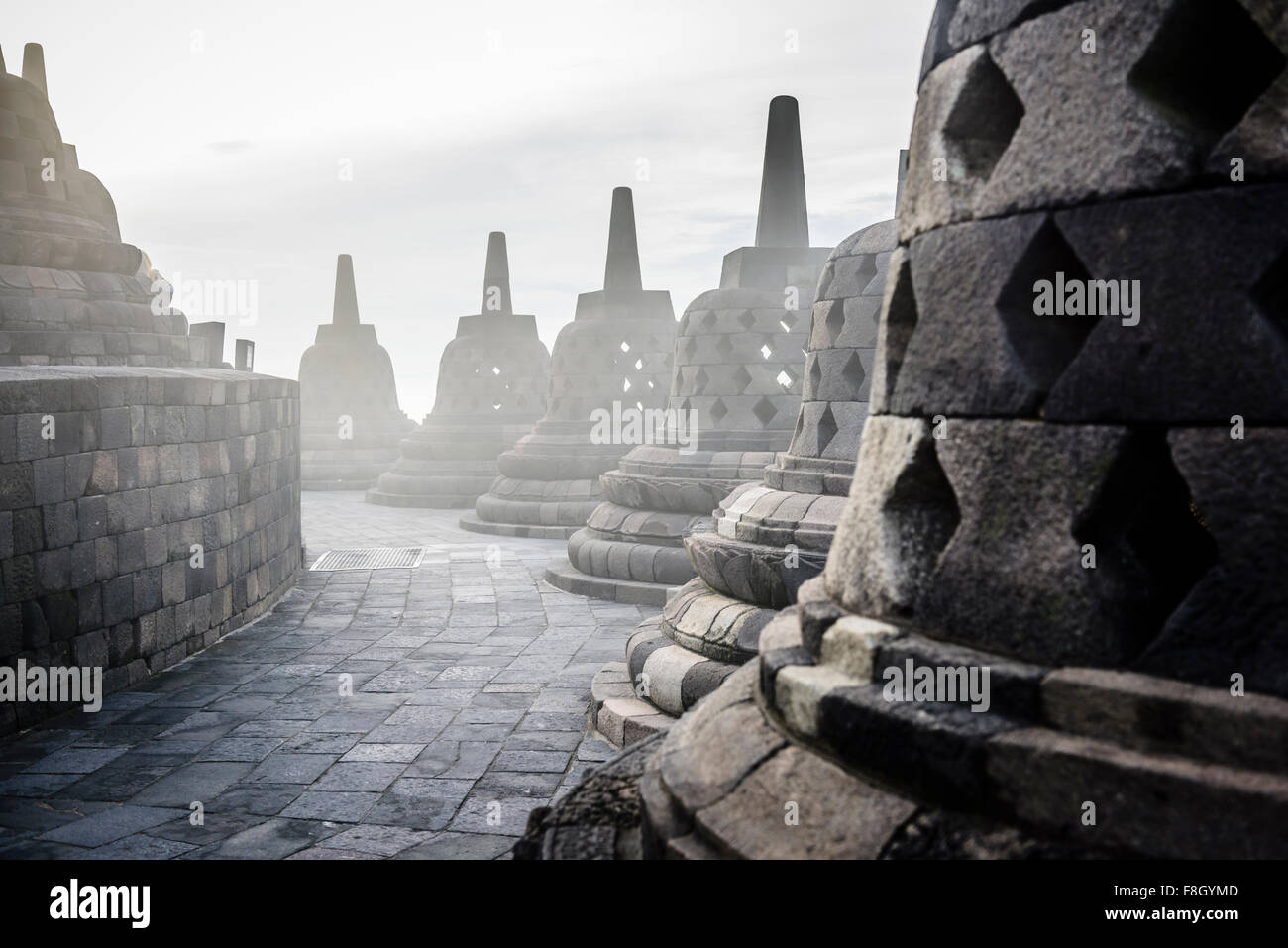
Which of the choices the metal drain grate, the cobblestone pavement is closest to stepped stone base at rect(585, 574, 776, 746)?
the cobblestone pavement

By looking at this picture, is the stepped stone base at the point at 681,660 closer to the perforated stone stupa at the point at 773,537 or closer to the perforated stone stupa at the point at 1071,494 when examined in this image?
the perforated stone stupa at the point at 773,537

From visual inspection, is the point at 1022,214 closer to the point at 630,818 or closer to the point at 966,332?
the point at 966,332

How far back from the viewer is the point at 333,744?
514cm

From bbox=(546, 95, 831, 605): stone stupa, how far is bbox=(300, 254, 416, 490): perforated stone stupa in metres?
13.9

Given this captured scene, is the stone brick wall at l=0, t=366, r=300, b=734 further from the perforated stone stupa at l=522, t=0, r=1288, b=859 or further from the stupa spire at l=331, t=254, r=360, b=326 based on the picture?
the stupa spire at l=331, t=254, r=360, b=326

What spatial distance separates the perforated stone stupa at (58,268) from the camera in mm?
9164

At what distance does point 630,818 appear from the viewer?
224 cm

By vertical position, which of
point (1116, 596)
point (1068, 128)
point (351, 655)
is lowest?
point (351, 655)

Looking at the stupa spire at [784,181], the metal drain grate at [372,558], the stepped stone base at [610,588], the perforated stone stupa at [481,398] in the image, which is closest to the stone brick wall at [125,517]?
the metal drain grate at [372,558]

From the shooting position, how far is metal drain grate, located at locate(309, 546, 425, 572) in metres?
11.1

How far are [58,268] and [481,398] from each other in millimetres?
9463

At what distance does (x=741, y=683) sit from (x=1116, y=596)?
0.94 meters

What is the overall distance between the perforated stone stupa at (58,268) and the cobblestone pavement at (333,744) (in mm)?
3243
